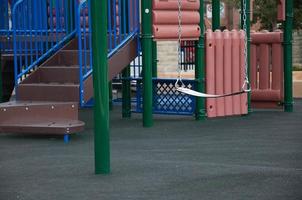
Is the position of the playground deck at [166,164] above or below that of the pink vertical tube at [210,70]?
below

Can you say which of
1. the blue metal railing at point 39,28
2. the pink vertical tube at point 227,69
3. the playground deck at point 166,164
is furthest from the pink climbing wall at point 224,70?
the blue metal railing at point 39,28

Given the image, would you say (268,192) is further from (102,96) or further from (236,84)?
(236,84)

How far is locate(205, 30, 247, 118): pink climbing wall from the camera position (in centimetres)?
978

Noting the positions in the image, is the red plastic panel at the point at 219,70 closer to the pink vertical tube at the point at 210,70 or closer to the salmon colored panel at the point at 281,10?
the pink vertical tube at the point at 210,70

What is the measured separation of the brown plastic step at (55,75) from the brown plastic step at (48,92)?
0.73 ft

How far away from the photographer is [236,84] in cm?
1011

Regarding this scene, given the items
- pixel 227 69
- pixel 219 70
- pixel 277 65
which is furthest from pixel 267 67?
pixel 219 70

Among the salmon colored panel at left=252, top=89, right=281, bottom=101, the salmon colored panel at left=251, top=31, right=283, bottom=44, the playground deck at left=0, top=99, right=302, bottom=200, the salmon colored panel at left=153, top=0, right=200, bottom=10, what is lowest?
the playground deck at left=0, top=99, right=302, bottom=200

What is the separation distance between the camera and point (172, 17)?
29.9 ft

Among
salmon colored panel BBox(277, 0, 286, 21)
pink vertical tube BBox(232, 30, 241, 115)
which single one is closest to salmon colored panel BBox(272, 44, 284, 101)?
salmon colored panel BBox(277, 0, 286, 21)

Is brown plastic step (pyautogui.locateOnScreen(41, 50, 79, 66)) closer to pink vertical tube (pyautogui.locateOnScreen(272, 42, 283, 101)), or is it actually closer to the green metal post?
the green metal post

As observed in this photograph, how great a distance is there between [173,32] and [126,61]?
2.61ft

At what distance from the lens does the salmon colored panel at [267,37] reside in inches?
430

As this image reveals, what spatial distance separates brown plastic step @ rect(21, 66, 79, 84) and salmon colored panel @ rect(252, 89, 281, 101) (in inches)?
150
